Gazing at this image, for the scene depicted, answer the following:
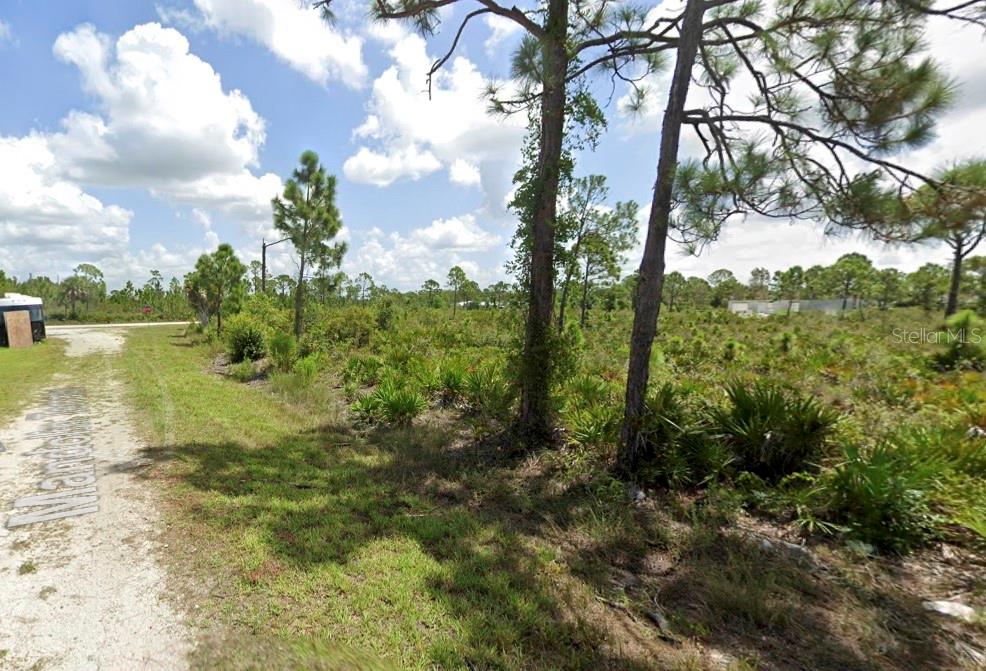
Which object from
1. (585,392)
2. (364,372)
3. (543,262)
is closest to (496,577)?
(543,262)

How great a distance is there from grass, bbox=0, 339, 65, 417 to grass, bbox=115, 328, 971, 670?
557 cm

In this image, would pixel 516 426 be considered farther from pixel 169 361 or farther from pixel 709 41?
pixel 169 361

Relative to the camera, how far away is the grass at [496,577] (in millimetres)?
2699

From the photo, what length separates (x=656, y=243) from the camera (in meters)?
5.12

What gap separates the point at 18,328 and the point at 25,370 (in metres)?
10.4

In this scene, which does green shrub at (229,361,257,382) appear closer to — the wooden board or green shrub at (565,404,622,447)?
green shrub at (565,404,622,447)

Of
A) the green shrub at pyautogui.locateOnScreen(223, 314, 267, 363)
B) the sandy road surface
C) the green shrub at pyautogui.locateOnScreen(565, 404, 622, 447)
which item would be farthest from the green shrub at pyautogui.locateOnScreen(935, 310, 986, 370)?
the green shrub at pyautogui.locateOnScreen(223, 314, 267, 363)

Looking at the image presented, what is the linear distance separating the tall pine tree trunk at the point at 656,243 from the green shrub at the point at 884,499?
1.87 meters

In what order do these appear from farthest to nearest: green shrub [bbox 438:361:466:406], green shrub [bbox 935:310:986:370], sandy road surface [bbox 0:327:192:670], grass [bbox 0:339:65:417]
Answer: green shrub [bbox 935:310:986:370] → green shrub [bbox 438:361:466:406] → grass [bbox 0:339:65:417] → sandy road surface [bbox 0:327:192:670]

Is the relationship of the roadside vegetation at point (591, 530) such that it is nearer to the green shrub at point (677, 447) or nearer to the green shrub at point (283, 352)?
the green shrub at point (677, 447)

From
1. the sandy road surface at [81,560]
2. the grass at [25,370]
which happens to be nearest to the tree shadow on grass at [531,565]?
the sandy road surface at [81,560]

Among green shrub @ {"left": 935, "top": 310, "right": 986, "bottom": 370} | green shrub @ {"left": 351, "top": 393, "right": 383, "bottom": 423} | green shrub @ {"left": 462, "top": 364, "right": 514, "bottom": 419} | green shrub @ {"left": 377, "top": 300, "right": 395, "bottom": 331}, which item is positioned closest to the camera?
green shrub @ {"left": 462, "top": 364, "right": 514, "bottom": 419}

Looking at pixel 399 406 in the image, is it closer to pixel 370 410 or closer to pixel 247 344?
pixel 370 410

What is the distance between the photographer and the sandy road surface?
261cm
